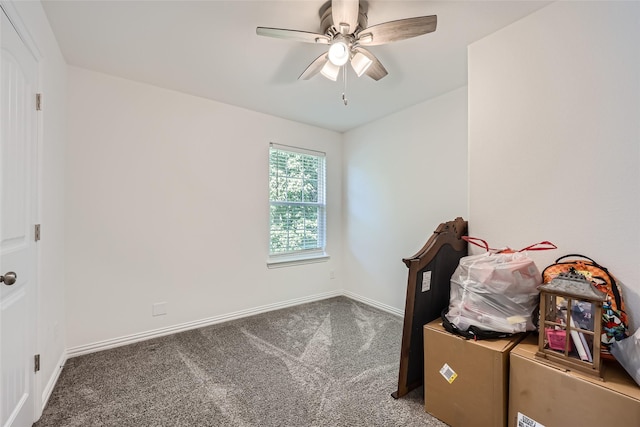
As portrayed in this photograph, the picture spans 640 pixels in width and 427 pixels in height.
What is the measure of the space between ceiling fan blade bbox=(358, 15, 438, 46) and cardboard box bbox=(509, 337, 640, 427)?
5.79 feet

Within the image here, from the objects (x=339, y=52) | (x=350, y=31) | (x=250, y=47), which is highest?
(x=250, y=47)

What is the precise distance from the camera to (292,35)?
1653 mm

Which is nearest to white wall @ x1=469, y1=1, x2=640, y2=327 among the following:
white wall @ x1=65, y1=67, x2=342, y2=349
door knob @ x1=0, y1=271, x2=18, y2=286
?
white wall @ x1=65, y1=67, x2=342, y2=349

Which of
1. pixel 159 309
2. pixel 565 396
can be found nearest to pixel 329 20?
pixel 565 396

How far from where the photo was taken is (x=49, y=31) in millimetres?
1833

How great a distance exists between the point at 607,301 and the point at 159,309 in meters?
3.27

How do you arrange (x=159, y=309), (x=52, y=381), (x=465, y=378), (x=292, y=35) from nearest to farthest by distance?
1. (x=465, y=378)
2. (x=292, y=35)
3. (x=52, y=381)
4. (x=159, y=309)

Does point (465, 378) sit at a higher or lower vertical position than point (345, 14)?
→ lower

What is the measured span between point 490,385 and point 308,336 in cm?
164

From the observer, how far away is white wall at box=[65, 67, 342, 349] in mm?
2375

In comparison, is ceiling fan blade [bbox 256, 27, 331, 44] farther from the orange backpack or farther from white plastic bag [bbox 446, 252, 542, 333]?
the orange backpack

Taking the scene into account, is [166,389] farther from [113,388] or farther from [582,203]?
[582,203]

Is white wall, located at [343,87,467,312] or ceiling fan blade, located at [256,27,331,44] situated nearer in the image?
ceiling fan blade, located at [256,27,331,44]

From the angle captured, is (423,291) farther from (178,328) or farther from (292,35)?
(178,328)
